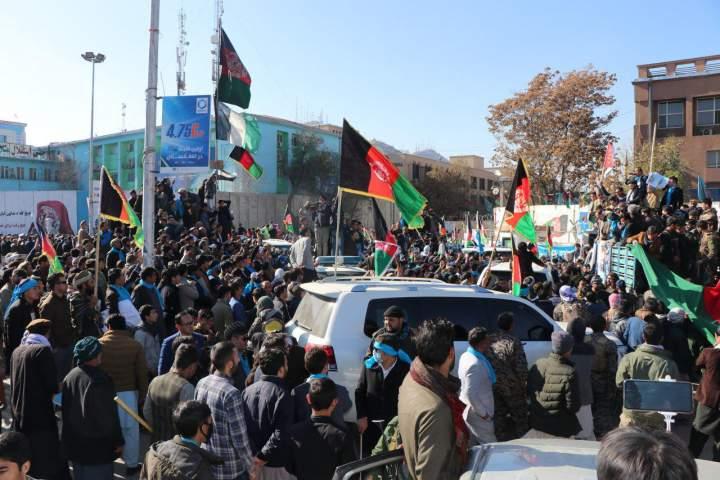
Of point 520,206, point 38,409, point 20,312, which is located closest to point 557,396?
point 38,409

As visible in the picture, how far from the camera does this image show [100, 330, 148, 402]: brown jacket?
606 cm

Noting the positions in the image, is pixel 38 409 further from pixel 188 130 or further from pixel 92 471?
pixel 188 130

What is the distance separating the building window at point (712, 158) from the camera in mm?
41250

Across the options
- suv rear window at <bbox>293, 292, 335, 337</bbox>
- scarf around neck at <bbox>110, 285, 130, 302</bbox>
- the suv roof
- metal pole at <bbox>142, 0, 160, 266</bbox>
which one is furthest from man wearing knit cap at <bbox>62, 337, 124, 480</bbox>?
metal pole at <bbox>142, 0, 160, 266</bbox>

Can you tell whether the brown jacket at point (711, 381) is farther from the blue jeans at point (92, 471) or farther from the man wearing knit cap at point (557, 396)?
the blue jeans at point (92, 471)

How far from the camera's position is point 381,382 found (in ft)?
17.5

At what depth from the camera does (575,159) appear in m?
39.6

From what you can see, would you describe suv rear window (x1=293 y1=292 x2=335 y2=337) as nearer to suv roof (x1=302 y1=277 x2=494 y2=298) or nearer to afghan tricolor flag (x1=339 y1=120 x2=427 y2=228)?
suv roof (x1=302 y1=277 x2=494 y2=298)

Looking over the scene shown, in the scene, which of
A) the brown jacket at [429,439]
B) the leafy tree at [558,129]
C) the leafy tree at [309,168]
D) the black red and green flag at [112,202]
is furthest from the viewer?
the leafy tree at [309,168]

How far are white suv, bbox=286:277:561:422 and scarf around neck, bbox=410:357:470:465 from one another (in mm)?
2713

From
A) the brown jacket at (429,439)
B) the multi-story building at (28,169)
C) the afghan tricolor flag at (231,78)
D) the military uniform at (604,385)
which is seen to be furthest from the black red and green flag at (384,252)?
the multi-story building at (28,169)

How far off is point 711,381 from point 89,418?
18.1ft

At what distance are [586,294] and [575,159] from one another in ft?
98.4

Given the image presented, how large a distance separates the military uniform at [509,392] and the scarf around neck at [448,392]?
191 centimetres
